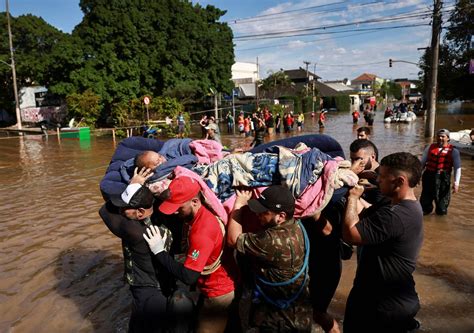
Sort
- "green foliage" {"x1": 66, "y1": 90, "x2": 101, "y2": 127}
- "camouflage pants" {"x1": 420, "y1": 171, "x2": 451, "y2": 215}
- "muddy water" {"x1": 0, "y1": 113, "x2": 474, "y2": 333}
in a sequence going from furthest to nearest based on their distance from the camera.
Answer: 1. "green foliage" {"x1": 66, "y1": 90, "x2": 101, "y2": 127}
2. "camouflage pants" {"x1": 420, "y1": 171, "x2": 451, "y2": 215}
3. "muddy water" {"x1": 0, "y1": 113, "x2": 474, "y2": 333}

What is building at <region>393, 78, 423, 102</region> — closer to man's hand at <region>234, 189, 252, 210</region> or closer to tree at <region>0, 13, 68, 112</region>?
tree at <region>0, 13, 68, 112</region>

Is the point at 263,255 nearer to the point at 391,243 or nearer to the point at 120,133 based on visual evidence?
the point at 391,243

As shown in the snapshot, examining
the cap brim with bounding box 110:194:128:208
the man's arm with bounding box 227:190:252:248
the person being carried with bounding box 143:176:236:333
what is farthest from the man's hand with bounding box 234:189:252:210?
the cap brim with bounding box 110:194:128:208

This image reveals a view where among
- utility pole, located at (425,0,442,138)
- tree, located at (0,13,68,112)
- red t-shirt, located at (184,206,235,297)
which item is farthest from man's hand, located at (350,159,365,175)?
tree, located at (0,13,68,112)

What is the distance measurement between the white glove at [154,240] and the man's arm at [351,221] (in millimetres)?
1247

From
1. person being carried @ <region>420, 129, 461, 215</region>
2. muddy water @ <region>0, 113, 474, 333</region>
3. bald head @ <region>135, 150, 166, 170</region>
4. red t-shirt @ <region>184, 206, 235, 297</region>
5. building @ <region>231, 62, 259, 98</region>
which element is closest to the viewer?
red t-shirt @ <region>184, 206, 235, 297</region>

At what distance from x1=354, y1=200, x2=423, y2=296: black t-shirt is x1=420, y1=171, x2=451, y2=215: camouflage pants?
4.31 m

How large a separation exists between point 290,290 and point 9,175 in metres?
12.1

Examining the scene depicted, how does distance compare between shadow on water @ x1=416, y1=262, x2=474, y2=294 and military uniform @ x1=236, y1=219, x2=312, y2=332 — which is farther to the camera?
shadow on water @ x1=416, y1=262, x2=474, y2=294

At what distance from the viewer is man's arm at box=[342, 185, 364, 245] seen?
233 cm

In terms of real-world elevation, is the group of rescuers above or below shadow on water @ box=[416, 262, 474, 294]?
above

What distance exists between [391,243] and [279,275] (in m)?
0.76

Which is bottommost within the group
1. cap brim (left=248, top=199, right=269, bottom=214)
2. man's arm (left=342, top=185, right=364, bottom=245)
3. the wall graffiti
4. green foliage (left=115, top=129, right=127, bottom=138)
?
green foliage (left=115, top=129, right=127, bottom=138)

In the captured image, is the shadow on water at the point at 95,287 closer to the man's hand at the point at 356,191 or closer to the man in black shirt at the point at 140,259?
the man in black shirt at the point at 140,259
